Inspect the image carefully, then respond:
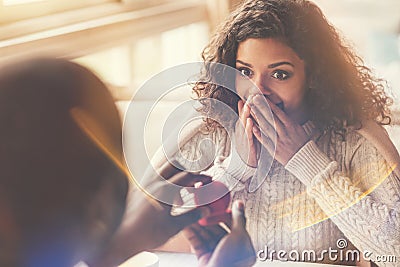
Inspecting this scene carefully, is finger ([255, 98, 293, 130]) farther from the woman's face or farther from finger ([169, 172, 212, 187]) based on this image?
finger ([169, 172, 212, 187])

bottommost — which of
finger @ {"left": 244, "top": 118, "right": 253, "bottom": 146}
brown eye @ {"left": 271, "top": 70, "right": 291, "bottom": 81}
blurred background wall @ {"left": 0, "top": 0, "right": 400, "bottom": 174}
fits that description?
finger @ {"left": 244, "top": 118, "right": 253, "bottom": 146}

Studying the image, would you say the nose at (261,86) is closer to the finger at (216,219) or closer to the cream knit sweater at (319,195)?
the cream knit sweater at (319,195)

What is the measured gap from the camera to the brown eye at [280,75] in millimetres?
1202

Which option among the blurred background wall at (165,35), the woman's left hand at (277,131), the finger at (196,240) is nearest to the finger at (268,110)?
the woman's left hand at (277,131)

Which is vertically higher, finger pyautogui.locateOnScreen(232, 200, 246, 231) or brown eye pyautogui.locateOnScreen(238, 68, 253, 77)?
brown eye pyautogui.locateOnScreen(238, 68, 253, 77)

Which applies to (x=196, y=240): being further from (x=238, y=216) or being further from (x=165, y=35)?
(x=165, y=35)

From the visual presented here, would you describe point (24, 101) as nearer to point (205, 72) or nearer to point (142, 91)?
point (142, 91)

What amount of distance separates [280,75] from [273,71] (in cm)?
1

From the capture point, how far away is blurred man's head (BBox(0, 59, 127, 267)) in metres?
1.07

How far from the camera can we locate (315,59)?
1209 millimetres

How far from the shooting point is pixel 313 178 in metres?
1.22

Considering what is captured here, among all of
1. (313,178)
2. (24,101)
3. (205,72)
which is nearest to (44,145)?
(24,101)

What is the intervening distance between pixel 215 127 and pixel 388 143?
1.00 ft

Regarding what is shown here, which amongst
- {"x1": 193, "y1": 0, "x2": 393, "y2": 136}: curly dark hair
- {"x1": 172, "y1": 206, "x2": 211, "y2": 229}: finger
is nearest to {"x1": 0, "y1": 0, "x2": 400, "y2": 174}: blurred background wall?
{"x1": 193, "y1": 0, "x2": 393, "y2": 136}: curly dark hair
